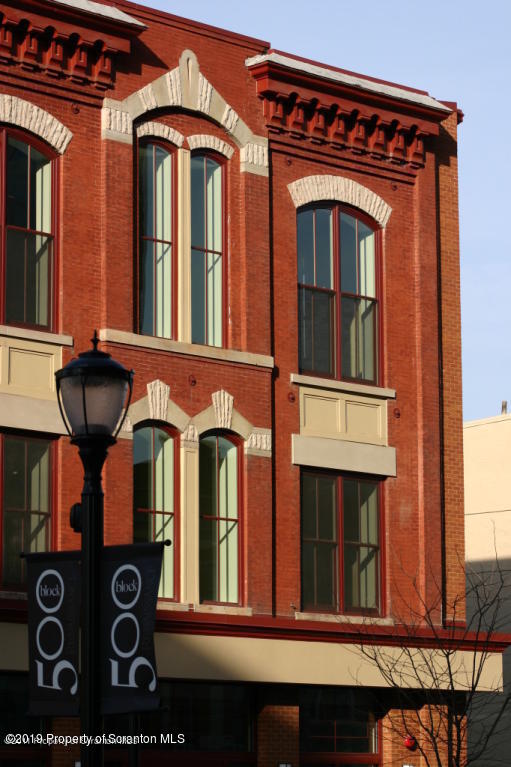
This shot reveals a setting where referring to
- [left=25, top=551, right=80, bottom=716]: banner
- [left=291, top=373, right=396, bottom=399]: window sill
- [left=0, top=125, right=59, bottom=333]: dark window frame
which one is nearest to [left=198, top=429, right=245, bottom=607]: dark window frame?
[left=291, top=373, right=396, bottom=399]: window sill

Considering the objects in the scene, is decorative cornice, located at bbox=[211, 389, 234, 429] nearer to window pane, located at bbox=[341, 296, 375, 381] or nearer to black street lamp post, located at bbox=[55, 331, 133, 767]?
window pane, located at bbox=[341, 296, 375, 381]

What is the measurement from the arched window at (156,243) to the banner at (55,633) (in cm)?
1230

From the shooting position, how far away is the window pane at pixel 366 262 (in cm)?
2742

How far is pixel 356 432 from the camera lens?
2669cm

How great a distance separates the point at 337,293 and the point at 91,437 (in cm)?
1552

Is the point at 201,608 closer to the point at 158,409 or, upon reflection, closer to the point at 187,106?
the point at 158,409

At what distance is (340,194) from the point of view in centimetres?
2717

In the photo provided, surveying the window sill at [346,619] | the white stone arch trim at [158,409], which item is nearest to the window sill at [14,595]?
the white stone arch trim at [158,409]

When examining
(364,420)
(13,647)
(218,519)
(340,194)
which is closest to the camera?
(13,647)

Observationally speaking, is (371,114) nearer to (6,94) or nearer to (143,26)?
(143,26)

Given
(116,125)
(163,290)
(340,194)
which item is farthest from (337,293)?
(116,125)

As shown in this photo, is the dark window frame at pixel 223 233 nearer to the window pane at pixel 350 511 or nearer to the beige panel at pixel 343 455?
the beige panel at pixel 343 455

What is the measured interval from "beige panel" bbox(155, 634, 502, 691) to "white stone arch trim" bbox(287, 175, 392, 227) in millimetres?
7278

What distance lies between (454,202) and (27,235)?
9.14 metres
